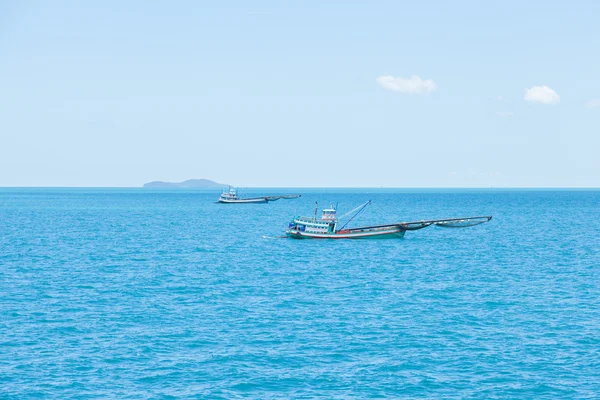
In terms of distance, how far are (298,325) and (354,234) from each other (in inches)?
2368

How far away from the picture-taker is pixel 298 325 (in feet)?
148

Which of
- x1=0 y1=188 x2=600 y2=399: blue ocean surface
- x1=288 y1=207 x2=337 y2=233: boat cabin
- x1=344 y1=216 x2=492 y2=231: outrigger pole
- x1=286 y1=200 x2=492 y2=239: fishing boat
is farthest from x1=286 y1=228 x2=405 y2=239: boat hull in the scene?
x1=0 y1=188 x2=600 y2=399: blue ocean surface

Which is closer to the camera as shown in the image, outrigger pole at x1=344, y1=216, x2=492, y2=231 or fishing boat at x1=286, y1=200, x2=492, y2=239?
fishing boat at x1=286, y1=200, x2=492, y2=239

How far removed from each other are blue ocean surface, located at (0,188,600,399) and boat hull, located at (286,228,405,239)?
1658cm

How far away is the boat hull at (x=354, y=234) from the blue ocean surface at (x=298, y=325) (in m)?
16.6

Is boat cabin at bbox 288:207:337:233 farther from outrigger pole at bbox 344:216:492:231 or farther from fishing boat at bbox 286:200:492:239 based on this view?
outrigger pole at bbox 344:216:492:231

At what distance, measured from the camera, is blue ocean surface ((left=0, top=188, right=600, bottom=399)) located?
1326 inches

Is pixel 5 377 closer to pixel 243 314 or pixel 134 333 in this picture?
pixel 134 333

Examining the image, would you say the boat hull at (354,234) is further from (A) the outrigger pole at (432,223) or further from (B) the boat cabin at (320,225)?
(A) the outrigger pole at (432,223)

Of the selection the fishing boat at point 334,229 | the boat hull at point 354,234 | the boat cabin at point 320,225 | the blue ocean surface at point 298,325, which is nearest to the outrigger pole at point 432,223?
the fishing boat at point 334,229

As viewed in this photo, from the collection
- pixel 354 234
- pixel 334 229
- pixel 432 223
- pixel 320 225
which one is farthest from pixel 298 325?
pixel 432 223

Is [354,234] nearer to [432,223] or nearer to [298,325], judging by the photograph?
[432,223]

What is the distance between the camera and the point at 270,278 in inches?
2601

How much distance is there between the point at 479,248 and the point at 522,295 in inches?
1606
